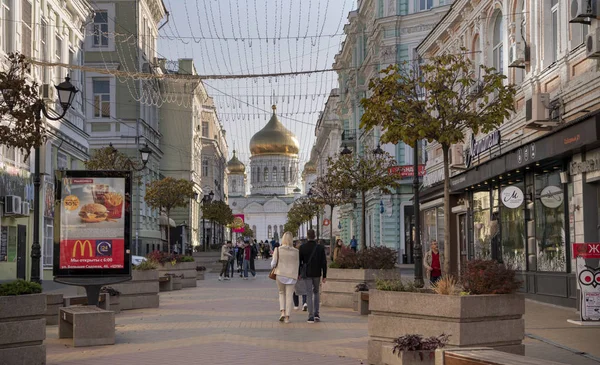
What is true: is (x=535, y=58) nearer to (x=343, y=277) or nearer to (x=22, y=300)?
(x=343, y=277)

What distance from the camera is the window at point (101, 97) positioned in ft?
169

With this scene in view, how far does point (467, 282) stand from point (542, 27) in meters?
12.7

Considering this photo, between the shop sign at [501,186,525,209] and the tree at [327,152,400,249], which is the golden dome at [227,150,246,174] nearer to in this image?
the tree at [327,152,400,249]

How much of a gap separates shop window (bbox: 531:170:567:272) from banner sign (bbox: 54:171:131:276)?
9562mm

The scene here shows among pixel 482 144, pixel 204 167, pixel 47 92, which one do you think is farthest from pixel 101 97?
pixel 204 167

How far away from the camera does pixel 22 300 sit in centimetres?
1066

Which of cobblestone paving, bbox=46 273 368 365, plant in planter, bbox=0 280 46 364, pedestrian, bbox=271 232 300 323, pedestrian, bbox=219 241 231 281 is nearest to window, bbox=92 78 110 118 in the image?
pedestrian, bbox=219 241 231 281

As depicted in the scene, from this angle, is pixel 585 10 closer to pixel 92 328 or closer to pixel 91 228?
pixel 91 228

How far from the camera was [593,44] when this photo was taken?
16.5 meters

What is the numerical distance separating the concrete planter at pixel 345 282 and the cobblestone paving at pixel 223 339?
79cm

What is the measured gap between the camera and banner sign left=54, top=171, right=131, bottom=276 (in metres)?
15.9

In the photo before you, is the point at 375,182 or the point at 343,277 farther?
the point at 375,182

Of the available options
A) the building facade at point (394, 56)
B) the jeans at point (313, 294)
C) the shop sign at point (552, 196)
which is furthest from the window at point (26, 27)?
the building facade at point (394, 56)

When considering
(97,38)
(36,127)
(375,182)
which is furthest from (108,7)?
(36,127)
